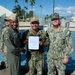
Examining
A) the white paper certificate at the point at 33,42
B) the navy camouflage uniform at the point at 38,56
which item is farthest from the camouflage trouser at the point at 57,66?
the white paper certificate at the point at 33,42

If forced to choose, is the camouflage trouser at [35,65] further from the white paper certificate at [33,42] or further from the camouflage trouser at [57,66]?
the white paper certificate at [33,42]

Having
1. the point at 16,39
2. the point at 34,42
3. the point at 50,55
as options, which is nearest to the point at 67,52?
the point at 50,55

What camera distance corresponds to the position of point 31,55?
16.0ft

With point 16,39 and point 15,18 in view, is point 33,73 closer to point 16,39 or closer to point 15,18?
point 16,39

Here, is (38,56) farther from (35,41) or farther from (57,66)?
(57,66)

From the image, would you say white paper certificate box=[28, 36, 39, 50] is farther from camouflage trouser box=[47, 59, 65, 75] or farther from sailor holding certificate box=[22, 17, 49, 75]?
camouflage trouser box=[47, 59, 65, 75]

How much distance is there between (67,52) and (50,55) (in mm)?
436

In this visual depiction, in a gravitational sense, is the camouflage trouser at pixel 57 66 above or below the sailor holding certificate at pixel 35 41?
below

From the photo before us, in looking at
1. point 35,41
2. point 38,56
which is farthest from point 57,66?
point 35,41

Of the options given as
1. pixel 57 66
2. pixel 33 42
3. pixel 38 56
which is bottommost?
pixel 57 66

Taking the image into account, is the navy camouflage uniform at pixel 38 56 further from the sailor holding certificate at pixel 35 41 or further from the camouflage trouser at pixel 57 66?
the camouflage trouser at pixel 57 66

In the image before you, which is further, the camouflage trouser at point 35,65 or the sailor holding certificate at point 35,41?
the camouflage trouser at point 35,65

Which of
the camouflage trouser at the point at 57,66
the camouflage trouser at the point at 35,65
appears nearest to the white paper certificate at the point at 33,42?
the camouflage trouser at the point at 35,65

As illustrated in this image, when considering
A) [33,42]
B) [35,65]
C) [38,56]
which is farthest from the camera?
[35,65]
